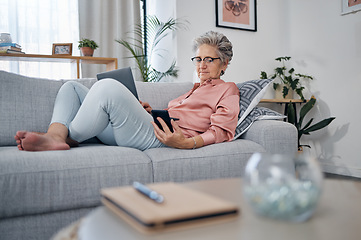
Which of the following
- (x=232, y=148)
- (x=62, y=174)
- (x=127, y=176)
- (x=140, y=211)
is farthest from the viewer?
(x=232, y=148)

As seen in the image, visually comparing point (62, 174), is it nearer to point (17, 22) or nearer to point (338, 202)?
point (338, 202)

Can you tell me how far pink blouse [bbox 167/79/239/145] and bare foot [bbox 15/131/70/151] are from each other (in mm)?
639

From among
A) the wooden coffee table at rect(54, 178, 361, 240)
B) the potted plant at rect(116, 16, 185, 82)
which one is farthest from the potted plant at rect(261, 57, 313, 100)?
the wooden coffee table at rect(54, 178, 361, 240)

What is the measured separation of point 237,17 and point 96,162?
2941 mm

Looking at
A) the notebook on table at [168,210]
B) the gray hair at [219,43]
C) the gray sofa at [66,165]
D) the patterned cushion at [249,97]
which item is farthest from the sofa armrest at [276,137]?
the notebook on table at [168,210]

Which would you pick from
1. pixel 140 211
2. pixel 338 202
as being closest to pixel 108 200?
pixel 140 211

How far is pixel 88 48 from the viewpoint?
331 centimetres

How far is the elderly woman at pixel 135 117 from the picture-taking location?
4.85 ft

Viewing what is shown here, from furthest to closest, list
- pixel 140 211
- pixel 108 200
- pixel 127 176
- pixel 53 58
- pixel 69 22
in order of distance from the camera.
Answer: pixel 69 22
pixel 53 58
pixel 127 176
pixel 108 200
pixel 140 211

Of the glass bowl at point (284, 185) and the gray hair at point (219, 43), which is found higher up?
the gray hair at point (219, 43)

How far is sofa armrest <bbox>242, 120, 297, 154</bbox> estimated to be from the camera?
1.68m

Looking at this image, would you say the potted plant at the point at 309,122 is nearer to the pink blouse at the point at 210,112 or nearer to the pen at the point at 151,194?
the pink blouse at the point at 210,112

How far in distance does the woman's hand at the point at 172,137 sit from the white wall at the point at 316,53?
1.99 m

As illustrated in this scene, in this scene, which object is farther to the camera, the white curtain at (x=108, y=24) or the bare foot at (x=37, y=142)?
the white curtain at (x=108, y=24)
